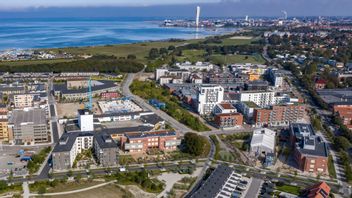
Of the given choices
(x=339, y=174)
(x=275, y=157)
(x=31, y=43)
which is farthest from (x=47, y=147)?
(x=31, y=43)

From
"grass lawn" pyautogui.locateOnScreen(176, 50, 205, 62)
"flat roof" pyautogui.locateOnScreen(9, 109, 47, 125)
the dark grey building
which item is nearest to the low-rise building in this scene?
the dark grey building

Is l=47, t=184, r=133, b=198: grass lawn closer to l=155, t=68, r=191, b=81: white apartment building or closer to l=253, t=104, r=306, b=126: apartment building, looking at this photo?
l=253, t=104, r=306, b=126: apartment building

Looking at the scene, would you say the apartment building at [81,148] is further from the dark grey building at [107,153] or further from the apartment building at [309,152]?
the apartment building at [309,152]

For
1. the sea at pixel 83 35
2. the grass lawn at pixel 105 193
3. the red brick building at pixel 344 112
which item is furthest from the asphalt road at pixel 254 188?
the sea at pixel 83 35

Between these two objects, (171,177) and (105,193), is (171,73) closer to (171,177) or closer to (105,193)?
(171,177)

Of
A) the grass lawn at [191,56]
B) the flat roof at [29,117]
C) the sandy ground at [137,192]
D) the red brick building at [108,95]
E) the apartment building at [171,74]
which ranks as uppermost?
the grass lawn at [191,56]

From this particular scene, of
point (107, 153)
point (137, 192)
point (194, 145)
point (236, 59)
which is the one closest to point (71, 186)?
point (107, 153)
